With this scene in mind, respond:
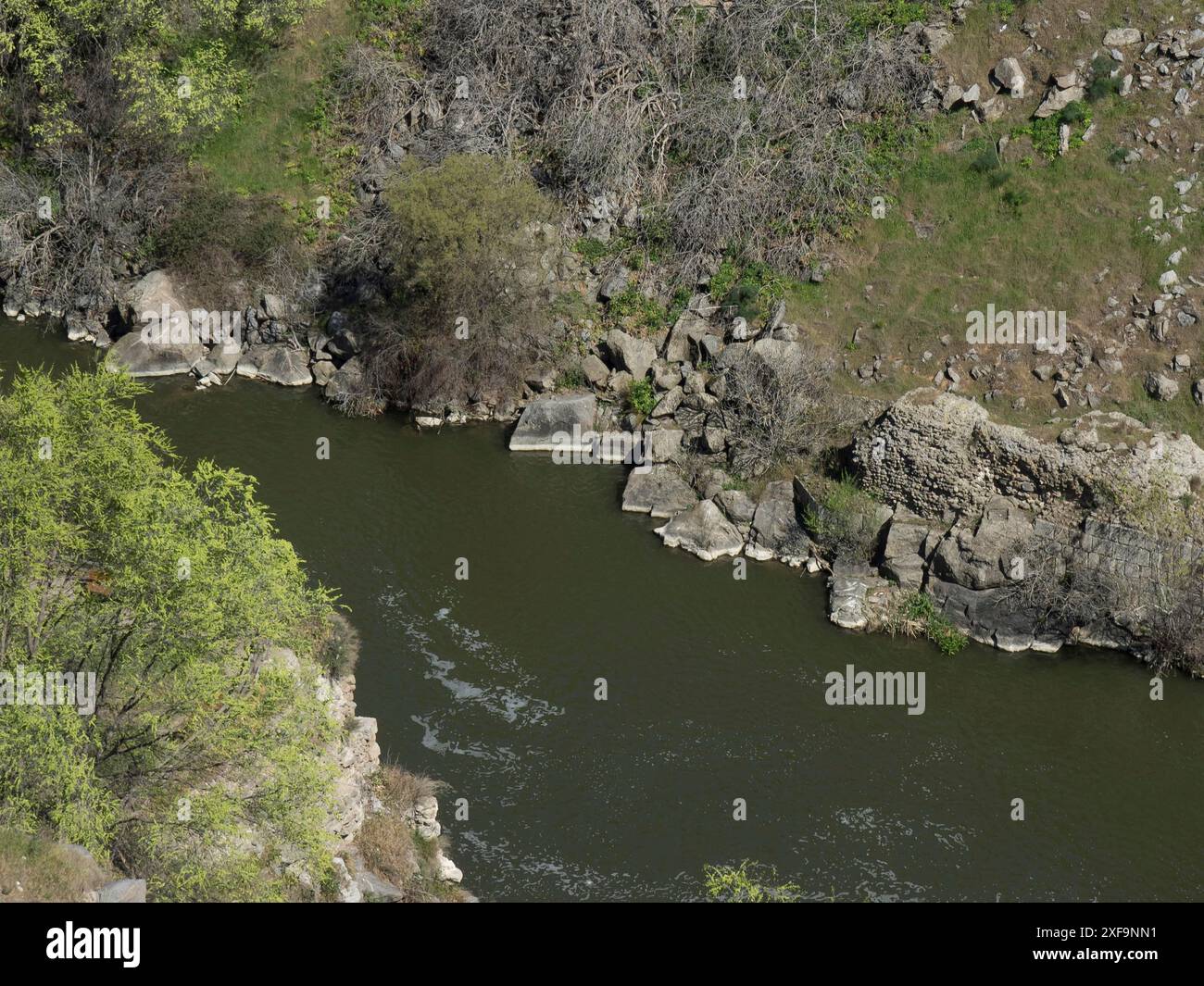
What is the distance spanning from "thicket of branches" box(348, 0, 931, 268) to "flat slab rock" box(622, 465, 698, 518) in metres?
7.94

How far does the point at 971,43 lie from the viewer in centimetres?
4600

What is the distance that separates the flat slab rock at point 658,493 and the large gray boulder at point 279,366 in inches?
446

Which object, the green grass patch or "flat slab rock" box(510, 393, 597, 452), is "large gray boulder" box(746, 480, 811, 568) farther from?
the green grass patch

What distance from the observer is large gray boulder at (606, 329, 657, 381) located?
4272 cm

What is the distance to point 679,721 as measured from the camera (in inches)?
1264

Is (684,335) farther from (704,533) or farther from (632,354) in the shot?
(704,533)

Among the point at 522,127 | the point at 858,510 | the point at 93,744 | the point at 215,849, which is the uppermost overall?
the point at 522,127

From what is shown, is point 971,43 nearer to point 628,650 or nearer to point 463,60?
point 463,60

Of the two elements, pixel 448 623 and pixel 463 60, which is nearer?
pixel 448 623

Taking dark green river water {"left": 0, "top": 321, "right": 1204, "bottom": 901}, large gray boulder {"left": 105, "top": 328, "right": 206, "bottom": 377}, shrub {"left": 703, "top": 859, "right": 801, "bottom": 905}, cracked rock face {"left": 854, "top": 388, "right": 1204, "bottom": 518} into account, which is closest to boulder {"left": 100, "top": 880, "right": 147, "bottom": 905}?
dark green river water {"left": 0, "top": 321, "right": 1204, "bottom": 901}

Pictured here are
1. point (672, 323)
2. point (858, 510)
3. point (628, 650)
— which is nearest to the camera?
point (628, 650)

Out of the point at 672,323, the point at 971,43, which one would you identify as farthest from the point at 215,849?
the point at 971,43

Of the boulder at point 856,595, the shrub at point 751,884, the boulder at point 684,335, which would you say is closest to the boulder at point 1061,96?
the boulder at point 684,335

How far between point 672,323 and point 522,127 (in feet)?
30.7
